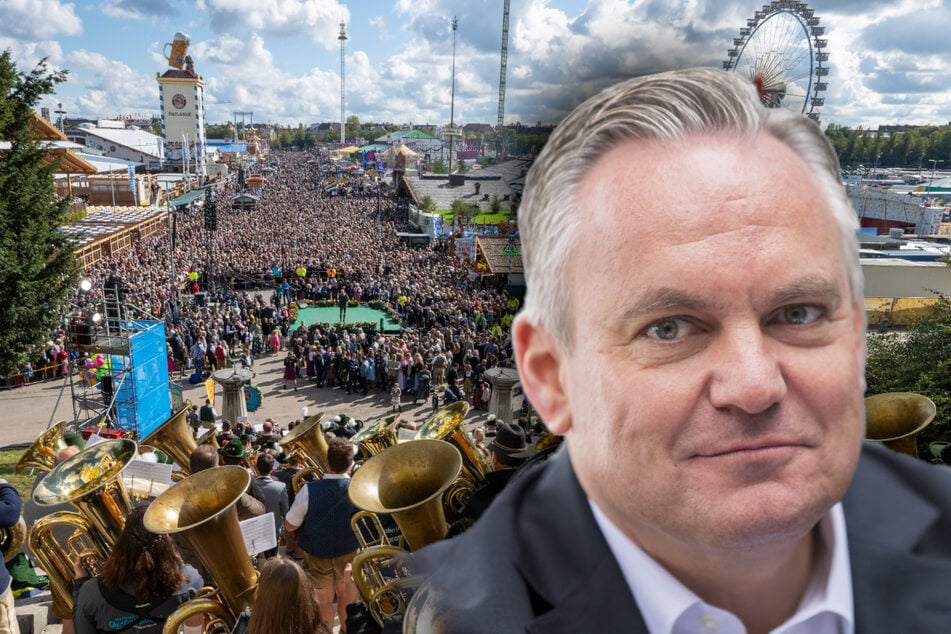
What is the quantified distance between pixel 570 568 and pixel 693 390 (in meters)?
0.44

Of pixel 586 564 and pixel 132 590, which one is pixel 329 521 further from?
pixel 586 564

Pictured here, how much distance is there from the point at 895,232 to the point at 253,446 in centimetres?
2014

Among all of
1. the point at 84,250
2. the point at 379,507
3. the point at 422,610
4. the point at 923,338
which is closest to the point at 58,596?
the point at 379,507

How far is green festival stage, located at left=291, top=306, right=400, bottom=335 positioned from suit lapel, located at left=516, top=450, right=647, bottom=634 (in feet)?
65.0

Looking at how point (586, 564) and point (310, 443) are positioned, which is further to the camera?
point (310, 443)

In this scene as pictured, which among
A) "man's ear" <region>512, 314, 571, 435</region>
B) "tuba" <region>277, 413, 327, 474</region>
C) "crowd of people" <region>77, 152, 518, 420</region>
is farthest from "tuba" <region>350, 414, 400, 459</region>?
"man's ear" <region>512, 314, 571, 435</region>

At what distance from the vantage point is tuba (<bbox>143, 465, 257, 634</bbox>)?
10.7 feet

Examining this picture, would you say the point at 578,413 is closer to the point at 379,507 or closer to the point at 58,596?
the point at 379,507

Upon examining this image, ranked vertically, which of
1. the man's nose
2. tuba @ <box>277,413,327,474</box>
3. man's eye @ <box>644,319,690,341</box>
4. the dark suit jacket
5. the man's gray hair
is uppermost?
the man's gray hair

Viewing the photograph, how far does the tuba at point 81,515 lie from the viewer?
4359 millimetres

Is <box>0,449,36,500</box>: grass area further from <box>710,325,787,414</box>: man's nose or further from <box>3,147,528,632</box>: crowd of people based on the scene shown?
<box>710,325,787,414</box>: man's nose

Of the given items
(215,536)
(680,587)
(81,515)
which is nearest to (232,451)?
(81,515)

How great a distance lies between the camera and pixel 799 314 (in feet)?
2.80

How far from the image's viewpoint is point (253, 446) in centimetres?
816
